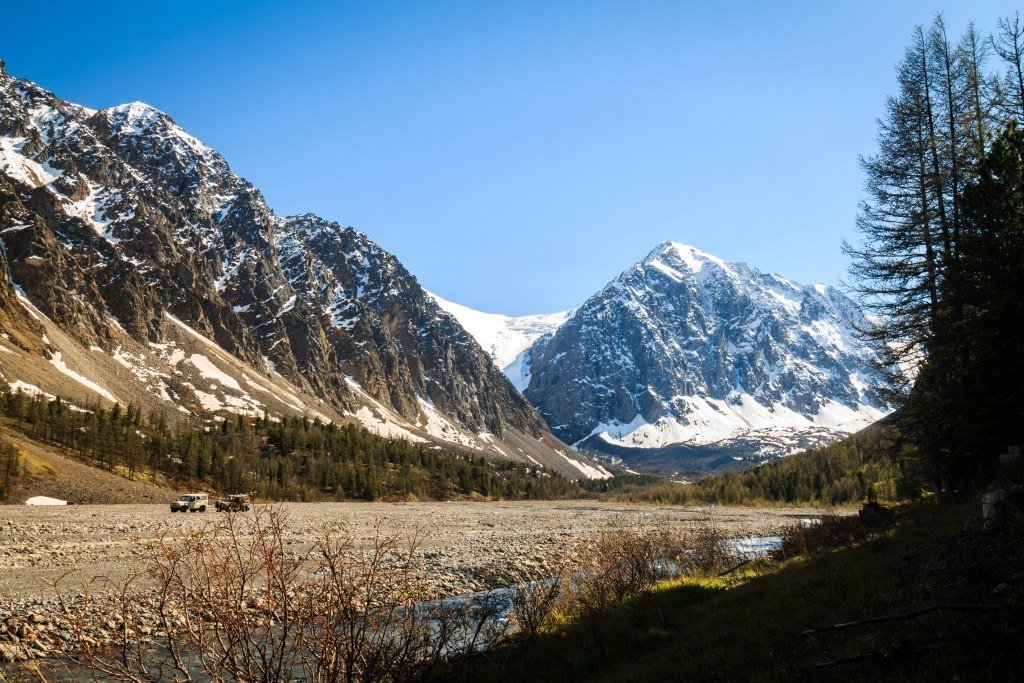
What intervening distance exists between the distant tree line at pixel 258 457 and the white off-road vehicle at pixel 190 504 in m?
19.3

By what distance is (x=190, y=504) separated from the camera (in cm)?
5553

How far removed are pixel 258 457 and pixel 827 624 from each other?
371 feet

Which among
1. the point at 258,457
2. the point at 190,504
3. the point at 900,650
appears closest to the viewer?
the point at 900,650

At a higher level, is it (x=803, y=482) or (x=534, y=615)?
(x=534, y=615)

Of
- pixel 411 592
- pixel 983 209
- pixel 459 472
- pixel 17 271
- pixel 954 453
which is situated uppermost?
pixel 17 271

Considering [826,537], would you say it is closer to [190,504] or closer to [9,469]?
[190,504]

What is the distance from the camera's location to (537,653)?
12.2m

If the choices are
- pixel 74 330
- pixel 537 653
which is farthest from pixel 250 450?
pixel 537 653

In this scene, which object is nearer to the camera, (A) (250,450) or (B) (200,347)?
(A) (250,450)

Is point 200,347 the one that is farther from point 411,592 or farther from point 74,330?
point 411,592

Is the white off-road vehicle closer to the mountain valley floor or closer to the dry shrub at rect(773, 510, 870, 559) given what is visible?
the mountain valley floor

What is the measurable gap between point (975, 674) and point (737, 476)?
14299cm

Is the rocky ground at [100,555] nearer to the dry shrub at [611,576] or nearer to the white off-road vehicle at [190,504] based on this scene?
the dry shrub at [611,576]

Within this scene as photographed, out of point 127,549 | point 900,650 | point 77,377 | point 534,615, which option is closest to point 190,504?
point 127,549
